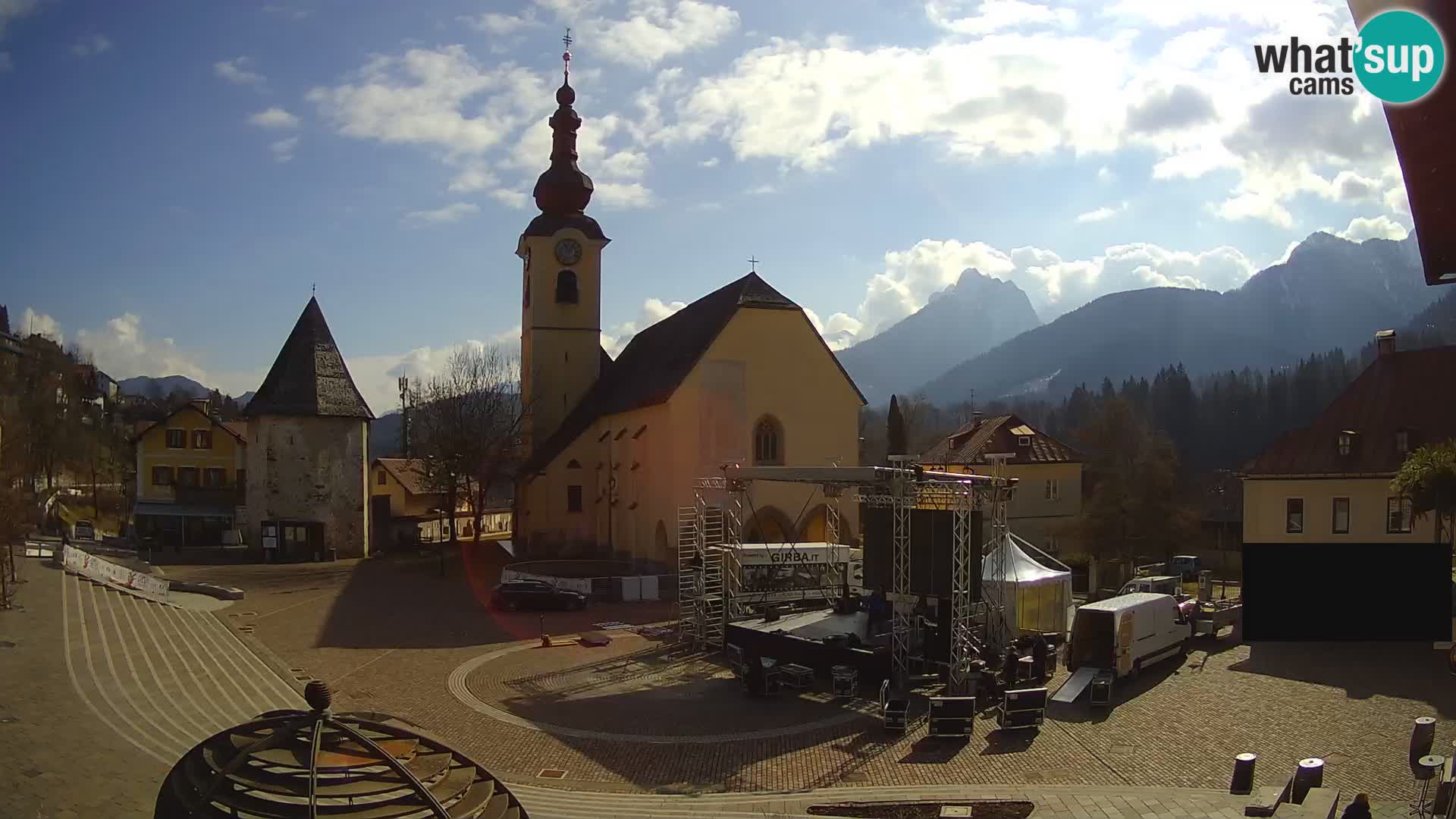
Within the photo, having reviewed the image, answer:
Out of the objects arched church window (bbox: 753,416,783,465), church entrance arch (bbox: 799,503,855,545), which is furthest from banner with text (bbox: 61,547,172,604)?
church entrance arch (bbox: 799,503,855,545)

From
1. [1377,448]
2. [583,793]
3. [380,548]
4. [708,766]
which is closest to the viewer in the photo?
[583,793]

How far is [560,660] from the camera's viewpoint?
23078 millimetres

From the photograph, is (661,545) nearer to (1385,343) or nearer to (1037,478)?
(1037,478)

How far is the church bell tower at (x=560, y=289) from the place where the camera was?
4934cm

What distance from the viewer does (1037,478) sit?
49.4m

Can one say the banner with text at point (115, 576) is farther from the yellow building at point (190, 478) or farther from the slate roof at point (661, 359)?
the yellow building at point (190, 478)

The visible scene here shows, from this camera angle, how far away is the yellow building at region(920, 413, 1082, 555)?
160ft

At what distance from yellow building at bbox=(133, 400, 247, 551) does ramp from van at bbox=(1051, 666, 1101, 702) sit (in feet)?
145

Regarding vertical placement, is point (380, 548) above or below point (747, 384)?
below

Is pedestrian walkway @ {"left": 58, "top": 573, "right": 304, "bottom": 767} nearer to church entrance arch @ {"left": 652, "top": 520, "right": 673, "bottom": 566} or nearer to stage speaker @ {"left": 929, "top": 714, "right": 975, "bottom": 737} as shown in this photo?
stage speaker @ {"left": 929, "top": 714, "right": 975, "bottom": 737}

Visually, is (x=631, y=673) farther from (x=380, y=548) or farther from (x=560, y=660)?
(x=380, y=548)

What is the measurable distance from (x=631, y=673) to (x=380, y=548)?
34445 millimetres

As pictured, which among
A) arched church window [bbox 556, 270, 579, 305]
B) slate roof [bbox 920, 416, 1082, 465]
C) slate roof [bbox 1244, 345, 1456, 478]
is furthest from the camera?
slate roof [bbox 920, 416, 1082, 465]

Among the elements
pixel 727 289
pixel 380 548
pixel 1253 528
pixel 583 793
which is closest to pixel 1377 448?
pixel 1253 528
